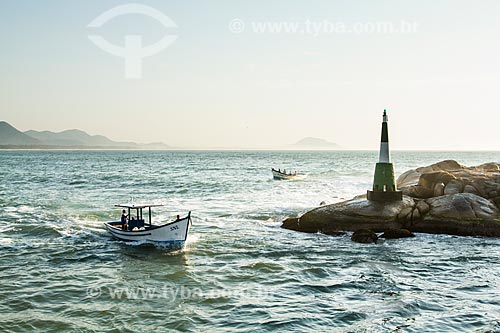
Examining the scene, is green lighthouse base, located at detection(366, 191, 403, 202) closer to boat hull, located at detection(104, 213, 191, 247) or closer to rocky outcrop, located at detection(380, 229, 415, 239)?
rocky outcrop, located at detection(380, 229, 415, 239)

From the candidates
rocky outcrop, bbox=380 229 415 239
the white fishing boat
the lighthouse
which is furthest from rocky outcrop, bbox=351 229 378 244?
the white fishing boat

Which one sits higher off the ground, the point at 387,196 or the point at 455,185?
the point at 455,185

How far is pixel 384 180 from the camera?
25031 millimetres

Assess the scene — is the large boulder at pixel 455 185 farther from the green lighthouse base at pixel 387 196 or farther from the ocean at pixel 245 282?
the ocean at pixel 245 282

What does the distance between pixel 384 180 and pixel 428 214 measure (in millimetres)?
2669

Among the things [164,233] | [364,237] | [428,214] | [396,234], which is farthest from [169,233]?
[428,214]

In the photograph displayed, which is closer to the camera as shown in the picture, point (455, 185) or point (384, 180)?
point (384, 180)

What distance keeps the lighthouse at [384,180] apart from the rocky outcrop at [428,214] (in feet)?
1.17

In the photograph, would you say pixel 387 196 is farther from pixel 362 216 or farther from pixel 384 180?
pixel 362 216

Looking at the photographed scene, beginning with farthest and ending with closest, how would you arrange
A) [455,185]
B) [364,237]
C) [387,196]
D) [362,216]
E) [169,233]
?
[455,185] < [387,196] < [362,216] < [169,233] < [364,237]

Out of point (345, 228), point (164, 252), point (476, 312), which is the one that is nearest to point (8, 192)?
point (164, 252)

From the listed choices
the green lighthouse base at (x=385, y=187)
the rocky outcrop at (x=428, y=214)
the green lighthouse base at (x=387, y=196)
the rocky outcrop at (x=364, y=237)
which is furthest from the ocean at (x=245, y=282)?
the green lighthouse base at (x=385, y=187)

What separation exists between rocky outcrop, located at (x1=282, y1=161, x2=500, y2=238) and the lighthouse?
1.17 ft

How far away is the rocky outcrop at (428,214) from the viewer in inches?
917
